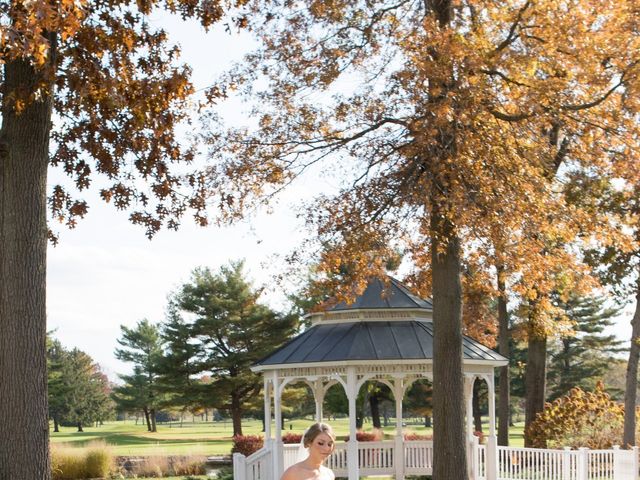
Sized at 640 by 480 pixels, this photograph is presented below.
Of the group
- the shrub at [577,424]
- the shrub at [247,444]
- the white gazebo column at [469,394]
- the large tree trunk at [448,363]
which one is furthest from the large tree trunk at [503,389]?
the large tree trunk at [448,363]

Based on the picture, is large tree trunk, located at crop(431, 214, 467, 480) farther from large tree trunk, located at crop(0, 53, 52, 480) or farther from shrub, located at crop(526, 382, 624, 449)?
shrub, located at crop(526, 382, 624, 449)

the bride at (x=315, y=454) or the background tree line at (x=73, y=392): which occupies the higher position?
the bride at (x=315, y=454)

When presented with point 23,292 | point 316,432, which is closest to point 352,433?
point 23,292

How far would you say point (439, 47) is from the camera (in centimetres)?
1570

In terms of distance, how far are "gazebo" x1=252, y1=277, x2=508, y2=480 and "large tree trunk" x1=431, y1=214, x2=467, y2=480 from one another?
391 centimetres

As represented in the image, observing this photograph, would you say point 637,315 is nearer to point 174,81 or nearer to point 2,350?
point 174,81

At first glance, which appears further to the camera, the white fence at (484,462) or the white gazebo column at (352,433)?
the white gazebo column at (352,433)

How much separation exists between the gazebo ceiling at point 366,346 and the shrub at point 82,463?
957 cm

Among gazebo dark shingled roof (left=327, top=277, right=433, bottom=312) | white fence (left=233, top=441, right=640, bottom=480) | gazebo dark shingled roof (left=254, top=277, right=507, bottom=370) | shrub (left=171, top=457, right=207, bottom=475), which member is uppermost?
gazebo dark shingled roof (left=327, top=277, right=433, bottom=312)

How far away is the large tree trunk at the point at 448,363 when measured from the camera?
1680cm

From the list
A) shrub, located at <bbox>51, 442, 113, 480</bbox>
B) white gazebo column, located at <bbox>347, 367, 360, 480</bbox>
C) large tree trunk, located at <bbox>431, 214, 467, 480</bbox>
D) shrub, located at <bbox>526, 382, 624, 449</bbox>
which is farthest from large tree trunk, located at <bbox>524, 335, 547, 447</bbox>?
large tree trunk, located at <bbox>431, 214, 467, 480</bbox>

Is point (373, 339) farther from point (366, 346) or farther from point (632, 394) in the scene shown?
point (632, 394)

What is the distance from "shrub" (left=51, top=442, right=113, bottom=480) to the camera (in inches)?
1141

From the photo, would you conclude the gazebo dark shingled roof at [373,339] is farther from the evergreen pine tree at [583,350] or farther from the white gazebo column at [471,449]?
the evergreen pine tree at [583,350]
